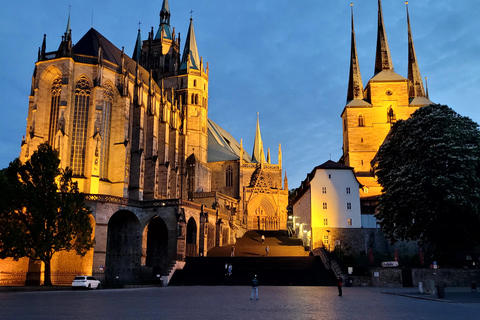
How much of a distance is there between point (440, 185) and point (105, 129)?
3262 cm

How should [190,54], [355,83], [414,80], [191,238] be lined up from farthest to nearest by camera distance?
[414,80] < [355,83] < [190,54] < [191,238]

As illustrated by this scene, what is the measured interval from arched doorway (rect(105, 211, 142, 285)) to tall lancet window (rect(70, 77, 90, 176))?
7.57m

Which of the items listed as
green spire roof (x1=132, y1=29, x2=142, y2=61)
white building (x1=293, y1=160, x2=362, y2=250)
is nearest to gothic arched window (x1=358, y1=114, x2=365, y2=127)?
white building (x1=293, y1=160, x2=362, y2=250)

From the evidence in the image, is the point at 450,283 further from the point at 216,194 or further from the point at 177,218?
the point at 216,194

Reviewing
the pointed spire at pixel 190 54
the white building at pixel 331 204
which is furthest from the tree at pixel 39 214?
the pointed spire at pixel 190 54

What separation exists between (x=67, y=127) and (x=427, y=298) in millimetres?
36444

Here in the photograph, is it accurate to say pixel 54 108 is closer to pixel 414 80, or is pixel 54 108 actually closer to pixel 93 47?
pixel 93 47

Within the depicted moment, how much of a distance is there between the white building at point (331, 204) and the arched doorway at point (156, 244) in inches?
587

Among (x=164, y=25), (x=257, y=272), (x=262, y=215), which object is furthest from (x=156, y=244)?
(x=164, y=25)

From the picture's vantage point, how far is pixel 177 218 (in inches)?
1538

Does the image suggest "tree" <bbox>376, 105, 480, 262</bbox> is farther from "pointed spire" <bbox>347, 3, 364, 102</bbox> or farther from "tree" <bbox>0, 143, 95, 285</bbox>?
"pointed spire" <bbox>347, 3, 364, 102</bbox>

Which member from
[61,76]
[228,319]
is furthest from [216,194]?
[228,319]

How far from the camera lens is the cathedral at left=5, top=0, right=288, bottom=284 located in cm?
3866

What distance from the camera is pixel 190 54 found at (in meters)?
72.8
